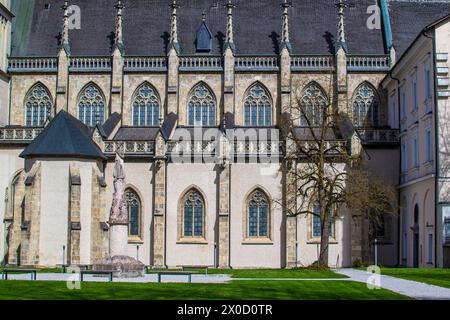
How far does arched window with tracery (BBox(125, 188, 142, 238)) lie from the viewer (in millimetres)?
58281

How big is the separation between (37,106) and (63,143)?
10.4 m

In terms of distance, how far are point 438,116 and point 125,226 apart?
67.7ft

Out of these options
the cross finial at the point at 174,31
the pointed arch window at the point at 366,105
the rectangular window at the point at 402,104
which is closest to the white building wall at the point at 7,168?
the cross finial at the point at 174,31

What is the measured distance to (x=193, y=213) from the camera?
190ft

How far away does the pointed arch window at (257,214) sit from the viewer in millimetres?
57625

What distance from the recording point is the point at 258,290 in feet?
98.1

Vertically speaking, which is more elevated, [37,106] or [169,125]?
[37,106]

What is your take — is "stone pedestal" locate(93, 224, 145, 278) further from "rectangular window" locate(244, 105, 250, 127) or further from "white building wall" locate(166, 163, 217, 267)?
"rectangular window" locate(244, 105, 250, 127)

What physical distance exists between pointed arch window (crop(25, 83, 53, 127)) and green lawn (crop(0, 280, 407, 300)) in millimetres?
32315

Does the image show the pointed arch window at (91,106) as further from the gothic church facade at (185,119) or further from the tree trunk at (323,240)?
the tree trunk at (323,240)

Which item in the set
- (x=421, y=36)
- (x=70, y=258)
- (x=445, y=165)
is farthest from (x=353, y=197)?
(x=70, y=258)

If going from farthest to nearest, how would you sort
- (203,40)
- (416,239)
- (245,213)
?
(203,40)
(245,213)
(416,239)

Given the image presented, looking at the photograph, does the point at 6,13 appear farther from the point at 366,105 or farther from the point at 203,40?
the point at 366,105

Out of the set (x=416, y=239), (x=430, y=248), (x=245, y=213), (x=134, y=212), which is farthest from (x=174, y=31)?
(x=430, y=248)
